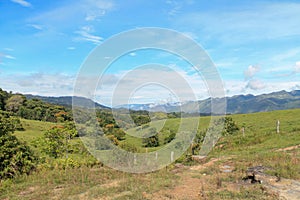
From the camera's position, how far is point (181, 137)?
620 inches

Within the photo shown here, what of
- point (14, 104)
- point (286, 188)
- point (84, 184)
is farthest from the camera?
point (14, 104)

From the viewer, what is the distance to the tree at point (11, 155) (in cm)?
1363

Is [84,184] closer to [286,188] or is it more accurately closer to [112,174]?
[112,174]

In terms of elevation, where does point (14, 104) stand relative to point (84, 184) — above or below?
above

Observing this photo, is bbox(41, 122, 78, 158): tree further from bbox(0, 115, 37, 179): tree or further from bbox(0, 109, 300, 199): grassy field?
bbox(0, 115, 37, 179): tree

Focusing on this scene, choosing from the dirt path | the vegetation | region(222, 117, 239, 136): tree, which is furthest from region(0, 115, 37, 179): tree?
region(222, 117, 239, 136): tree

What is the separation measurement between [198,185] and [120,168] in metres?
5.29

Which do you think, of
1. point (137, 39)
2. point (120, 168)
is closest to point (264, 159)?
point (120, 168)

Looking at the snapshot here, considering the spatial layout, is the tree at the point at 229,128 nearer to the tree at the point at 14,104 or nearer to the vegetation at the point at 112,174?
the vegetation at the point at 112,174

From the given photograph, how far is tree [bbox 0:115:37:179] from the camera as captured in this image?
Result: 1363cm

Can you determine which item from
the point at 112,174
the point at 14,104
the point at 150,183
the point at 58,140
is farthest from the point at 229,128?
the point at 14,104

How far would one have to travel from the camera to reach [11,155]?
1414 cm

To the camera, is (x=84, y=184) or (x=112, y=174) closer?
(x=84, y=184)

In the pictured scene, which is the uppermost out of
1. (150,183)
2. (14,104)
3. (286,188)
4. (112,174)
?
(14,104)
